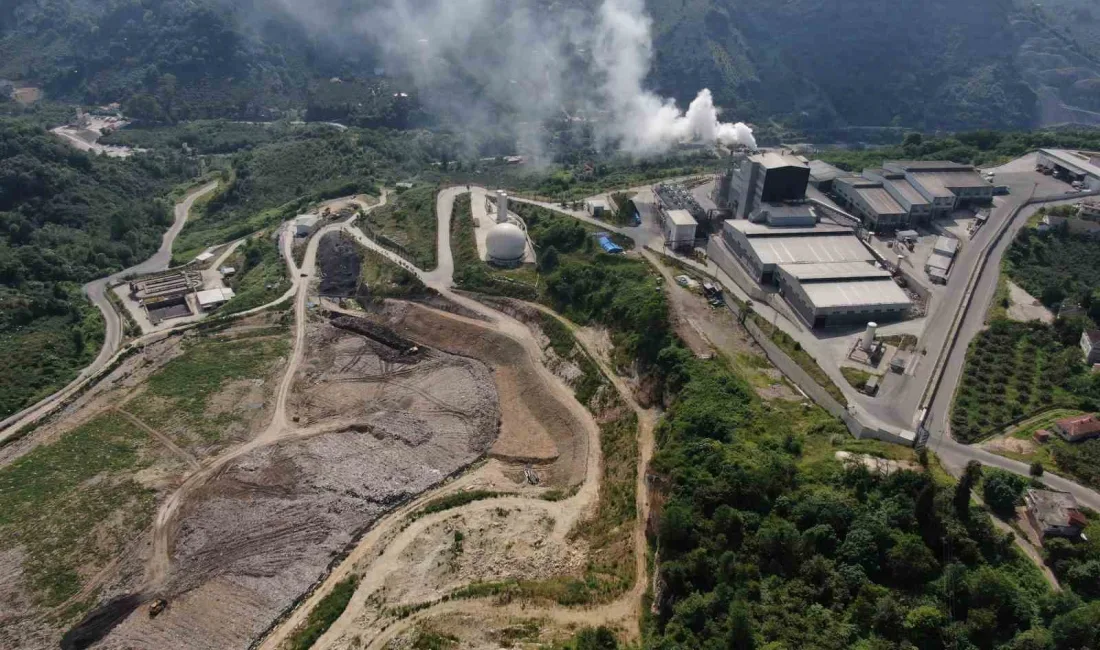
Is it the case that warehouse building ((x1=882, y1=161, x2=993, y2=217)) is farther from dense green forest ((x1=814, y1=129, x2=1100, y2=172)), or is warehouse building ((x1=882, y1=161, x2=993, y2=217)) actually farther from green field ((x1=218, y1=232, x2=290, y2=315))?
green field ((x1=218, y1=232, x2=290, y2=315))

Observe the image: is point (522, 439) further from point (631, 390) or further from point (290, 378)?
point (290, 378)

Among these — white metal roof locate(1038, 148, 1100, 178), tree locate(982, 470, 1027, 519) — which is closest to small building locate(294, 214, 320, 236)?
tree locate(982, 470, 1027, 519)

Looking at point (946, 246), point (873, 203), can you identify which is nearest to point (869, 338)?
point (946, 246)

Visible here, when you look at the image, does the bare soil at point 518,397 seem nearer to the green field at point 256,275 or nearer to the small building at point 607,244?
the small building at point 607,244

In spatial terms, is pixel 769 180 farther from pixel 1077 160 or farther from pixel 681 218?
pixel 1077 160

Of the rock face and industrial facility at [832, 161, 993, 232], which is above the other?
industrial facility at [832, 161, 993, 232]

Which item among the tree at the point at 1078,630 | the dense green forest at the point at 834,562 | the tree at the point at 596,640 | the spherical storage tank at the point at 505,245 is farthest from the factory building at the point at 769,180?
the tree at the point at 1078,630
